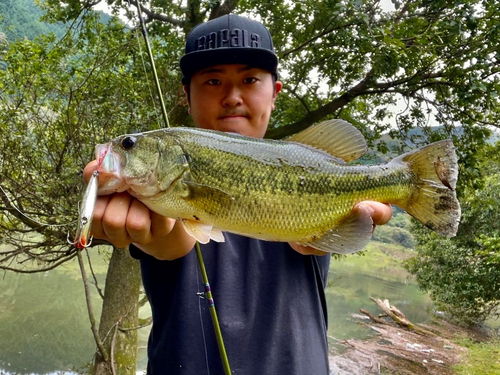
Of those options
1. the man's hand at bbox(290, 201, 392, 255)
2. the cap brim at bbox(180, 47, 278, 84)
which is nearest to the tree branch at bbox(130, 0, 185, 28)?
the cap brim at bbox(180, 47, 278, 84)

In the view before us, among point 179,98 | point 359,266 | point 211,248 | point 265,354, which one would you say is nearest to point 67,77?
point 179,98

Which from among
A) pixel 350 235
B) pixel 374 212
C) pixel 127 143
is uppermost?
pixel 127 143

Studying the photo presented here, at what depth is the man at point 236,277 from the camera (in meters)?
1.90

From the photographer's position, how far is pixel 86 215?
1.23 m

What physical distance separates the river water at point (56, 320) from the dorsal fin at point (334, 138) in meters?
6.64

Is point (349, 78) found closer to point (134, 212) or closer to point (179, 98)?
point (179, 98)

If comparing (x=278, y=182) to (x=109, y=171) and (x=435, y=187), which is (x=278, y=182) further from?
(x=435, y=187)

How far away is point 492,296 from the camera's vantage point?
15.5 metres

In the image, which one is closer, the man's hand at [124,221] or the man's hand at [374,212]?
the man's hand at [124,221]

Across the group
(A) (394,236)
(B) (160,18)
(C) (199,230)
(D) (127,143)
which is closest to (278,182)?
(C) (199,230)

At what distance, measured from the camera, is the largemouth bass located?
151cm

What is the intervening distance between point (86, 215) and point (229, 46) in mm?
1293

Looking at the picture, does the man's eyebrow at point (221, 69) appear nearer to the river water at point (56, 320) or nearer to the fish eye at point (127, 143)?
the fish eye at point (127, 143)

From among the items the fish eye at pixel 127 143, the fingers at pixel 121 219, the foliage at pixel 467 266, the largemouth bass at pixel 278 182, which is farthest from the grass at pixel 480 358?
the fish eye at pixel 127 143
